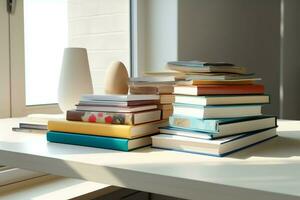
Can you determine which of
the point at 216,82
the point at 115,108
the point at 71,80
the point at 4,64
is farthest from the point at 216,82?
the point at 4,64


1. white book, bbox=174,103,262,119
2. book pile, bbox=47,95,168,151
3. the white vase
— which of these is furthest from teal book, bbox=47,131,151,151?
the white vase

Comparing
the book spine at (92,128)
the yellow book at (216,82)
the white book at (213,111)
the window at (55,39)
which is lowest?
the book spine at (92,128)

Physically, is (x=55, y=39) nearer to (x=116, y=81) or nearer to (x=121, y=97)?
(x=116, y=81)

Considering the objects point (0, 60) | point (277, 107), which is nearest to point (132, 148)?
point (0, 60)

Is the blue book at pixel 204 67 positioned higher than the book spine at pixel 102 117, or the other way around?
the blue book at pixel 204 67

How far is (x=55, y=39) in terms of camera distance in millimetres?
1665

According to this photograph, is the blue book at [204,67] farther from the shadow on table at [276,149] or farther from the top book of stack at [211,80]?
the shadow on table at [276,149]

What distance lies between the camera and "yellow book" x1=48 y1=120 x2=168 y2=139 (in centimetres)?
82

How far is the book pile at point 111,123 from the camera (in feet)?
2.72

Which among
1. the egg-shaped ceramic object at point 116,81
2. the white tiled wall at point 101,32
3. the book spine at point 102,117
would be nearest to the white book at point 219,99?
the book spine at point 102,117

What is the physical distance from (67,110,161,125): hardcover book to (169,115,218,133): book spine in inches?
2.4

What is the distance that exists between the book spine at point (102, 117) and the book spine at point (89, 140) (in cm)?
4

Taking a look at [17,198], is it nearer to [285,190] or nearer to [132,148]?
[132,148]

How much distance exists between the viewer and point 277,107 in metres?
2.45
